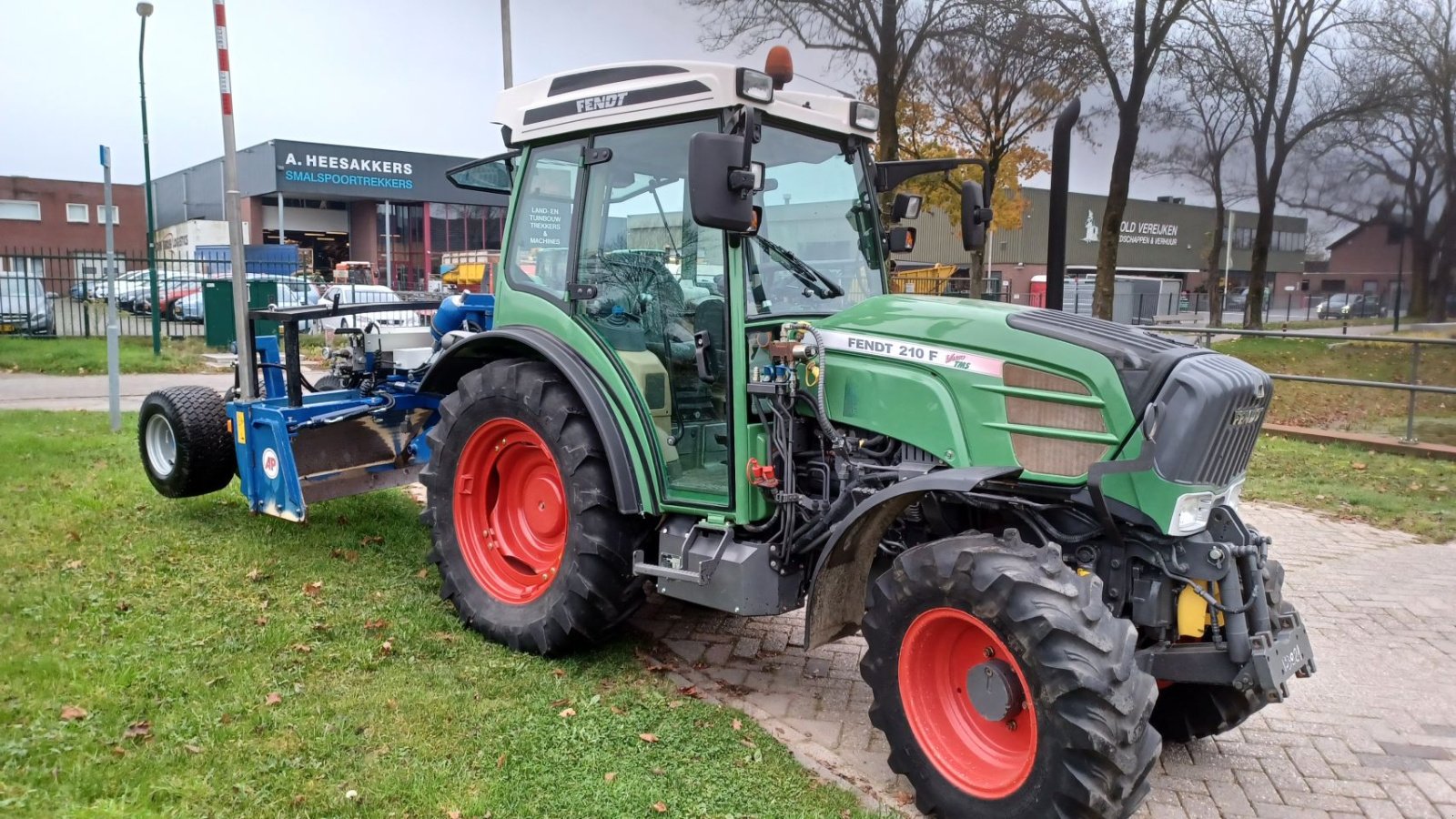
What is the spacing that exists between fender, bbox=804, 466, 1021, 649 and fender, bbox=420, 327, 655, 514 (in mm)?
900

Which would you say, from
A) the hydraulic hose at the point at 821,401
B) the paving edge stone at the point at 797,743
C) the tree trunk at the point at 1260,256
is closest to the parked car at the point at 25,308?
the paving edge stone at the point at 797,743

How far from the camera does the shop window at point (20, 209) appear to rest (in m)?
46.5

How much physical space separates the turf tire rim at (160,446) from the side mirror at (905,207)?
4834 mm

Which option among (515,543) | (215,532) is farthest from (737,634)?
(215,532)

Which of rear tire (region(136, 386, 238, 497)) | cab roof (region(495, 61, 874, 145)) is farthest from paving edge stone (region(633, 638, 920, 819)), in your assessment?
rear tire (region(136, 386, 238, 497))

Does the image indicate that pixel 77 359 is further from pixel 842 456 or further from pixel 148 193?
pixel 842 456

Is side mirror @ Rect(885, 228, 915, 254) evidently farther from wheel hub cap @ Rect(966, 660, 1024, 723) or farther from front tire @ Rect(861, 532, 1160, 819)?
wheel hub cap @ Rect(966, 660, 1024, 723)

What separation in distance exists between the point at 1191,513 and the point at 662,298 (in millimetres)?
2306

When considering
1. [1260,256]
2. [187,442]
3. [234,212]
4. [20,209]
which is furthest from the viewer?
[20,209]

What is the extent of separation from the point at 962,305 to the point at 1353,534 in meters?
5.28

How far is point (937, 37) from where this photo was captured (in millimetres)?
14875

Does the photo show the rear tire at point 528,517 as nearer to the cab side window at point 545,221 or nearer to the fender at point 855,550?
the cab side window at point 545,221

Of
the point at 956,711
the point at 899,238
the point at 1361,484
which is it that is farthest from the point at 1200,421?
the point at 1361,484

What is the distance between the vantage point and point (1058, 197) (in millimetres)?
4074
